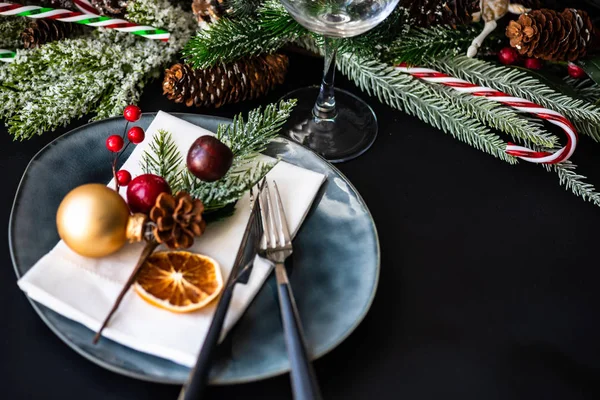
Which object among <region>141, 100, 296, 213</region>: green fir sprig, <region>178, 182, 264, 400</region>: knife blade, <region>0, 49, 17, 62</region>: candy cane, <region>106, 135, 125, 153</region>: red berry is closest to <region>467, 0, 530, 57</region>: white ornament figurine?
<region>141, 100, 296, 213</region>: green fir sprig

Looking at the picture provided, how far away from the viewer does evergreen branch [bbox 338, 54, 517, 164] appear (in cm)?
85

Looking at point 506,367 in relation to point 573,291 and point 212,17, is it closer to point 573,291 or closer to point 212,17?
point 573,291

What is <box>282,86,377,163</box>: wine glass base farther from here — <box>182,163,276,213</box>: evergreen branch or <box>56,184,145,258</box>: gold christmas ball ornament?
<box>56,184,145,258</box>: gold christmas ball ornament

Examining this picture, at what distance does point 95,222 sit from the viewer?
57cm

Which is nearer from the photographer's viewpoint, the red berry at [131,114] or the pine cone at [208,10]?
the red berry at [131,114]

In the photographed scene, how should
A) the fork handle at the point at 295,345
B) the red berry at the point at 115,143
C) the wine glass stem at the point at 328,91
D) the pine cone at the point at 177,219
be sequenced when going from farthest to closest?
the wine glass stem at the point at 328,91
the red berry at the point at 115,143
the pine cone at the point at 177,219
the fork handle at the point at 295,345

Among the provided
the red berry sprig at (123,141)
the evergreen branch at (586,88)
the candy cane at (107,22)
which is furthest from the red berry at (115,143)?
the evergreen branch at (586,88)

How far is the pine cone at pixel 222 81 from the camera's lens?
821mm

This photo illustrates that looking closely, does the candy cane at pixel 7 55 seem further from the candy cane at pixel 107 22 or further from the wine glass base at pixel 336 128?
the wine glass base at pixel 336 128

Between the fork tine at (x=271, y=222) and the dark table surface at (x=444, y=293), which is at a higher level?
the fork tine at (x=271, y=222)

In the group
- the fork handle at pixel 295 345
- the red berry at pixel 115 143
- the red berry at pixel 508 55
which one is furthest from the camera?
the red berry at pixel 508 55

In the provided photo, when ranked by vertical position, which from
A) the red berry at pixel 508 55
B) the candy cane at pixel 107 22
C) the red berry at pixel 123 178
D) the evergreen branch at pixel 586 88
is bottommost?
the evergreen branch at pixel 586 88

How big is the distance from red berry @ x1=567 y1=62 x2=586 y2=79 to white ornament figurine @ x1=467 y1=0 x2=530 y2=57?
124 mm

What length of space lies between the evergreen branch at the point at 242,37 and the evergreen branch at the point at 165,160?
0.51 ft
